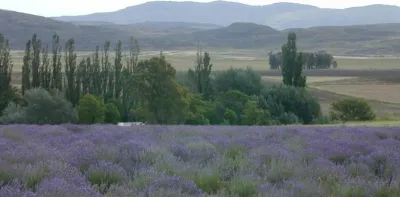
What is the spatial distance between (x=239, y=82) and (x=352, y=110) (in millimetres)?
19514

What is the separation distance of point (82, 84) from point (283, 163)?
59449 millimetres

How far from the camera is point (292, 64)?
65562mm

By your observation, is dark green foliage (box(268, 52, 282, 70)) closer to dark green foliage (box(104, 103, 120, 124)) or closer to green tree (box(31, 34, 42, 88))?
green tree (box(31, 34, 42, 88))

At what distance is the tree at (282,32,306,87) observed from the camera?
64.6m

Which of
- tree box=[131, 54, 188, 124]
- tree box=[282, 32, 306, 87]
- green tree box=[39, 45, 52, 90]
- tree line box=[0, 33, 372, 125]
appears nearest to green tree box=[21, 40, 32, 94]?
tree line box=[0, 33, 372, 125]

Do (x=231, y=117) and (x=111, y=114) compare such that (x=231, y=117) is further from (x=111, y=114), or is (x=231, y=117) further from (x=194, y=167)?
(x=194, y=167)

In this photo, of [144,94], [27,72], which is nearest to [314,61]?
[27,72]

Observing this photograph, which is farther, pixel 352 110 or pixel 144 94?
pixel 352 110

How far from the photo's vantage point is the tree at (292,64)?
64.6m

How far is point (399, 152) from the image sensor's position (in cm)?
920


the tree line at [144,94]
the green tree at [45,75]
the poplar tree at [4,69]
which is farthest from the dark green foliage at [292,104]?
the poplar tree at [4,69]

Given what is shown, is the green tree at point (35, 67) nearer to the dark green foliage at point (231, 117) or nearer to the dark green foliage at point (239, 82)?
the dark green foliage at point (231, 117)

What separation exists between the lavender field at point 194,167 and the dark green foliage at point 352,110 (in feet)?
165

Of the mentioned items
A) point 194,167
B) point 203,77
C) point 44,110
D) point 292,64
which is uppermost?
point 194,167
